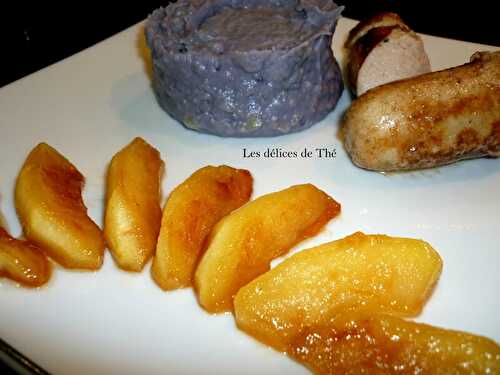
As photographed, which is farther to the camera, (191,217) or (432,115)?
(432,115)

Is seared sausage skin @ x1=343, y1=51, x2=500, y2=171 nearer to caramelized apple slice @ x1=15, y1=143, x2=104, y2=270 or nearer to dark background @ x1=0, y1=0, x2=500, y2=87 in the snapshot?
caramelized apple slice @ x1=15, y1=143, x2=104, y2=270

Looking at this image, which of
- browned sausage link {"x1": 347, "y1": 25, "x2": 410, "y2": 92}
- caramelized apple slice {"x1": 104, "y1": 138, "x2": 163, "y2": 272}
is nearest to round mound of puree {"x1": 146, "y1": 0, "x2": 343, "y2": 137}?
browned sausage link {"x1": 347, "y1": 25, "x2": 410, "y2": 92}

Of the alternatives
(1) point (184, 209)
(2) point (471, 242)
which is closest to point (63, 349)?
(1) point (184, 209)

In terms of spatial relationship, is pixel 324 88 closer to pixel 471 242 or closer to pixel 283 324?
pixel 471 242

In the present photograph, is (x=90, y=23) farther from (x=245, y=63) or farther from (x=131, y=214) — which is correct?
(x=131, y=214)

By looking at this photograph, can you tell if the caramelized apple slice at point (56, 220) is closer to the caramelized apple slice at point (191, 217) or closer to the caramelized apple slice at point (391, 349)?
the caramelized apple slice at point (191, 217)

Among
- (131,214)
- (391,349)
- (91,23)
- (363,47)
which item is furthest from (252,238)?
(91,23)
